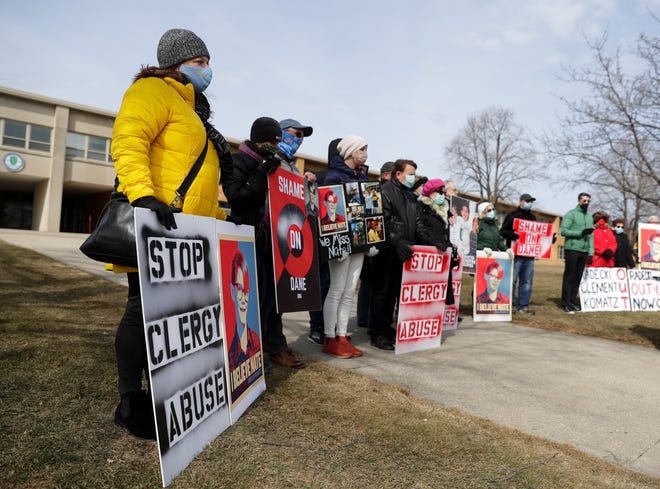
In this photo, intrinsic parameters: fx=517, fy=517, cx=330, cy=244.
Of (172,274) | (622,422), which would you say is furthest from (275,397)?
(622,422)

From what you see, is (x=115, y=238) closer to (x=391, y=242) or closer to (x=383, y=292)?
(x=391, y=242)

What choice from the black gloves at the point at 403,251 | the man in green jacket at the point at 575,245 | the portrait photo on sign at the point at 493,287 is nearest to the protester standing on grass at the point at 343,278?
the black gloves at the point at 403,251

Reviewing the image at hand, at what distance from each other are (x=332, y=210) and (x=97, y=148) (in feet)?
108

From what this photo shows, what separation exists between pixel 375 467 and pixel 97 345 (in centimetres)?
261

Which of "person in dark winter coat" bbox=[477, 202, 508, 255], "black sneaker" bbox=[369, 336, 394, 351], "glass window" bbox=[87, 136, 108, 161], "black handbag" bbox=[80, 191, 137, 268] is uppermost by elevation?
"glass window" bbox=[87, 136, 108, 161]

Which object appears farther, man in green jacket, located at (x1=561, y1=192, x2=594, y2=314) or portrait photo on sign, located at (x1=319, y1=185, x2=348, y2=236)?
man in green jacket, located at (x1=561, y1=192, x2=594, y2=314)

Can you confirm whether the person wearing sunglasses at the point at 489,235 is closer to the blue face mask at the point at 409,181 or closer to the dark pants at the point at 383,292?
the blue face mask at the point at 409,181

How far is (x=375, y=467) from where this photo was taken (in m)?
2.46

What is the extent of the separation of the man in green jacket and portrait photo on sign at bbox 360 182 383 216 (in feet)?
19.7

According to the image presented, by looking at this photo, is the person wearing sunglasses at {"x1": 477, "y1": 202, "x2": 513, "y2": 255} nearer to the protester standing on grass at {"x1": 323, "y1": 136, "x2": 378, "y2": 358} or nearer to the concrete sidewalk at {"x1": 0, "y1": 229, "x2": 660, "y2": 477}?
the concrete sidewalk at {"x1": 0, "y1": 229, "x2": 660, "y2": 477}

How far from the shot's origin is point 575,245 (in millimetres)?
10023

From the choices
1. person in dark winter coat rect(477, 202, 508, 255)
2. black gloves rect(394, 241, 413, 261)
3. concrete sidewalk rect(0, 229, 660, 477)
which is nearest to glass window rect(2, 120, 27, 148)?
concrete sidewalk rect(0, 229, 660, 477)

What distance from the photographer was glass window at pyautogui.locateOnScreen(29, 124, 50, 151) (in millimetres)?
31491

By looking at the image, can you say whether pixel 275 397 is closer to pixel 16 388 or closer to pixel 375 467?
pixel 375 467
